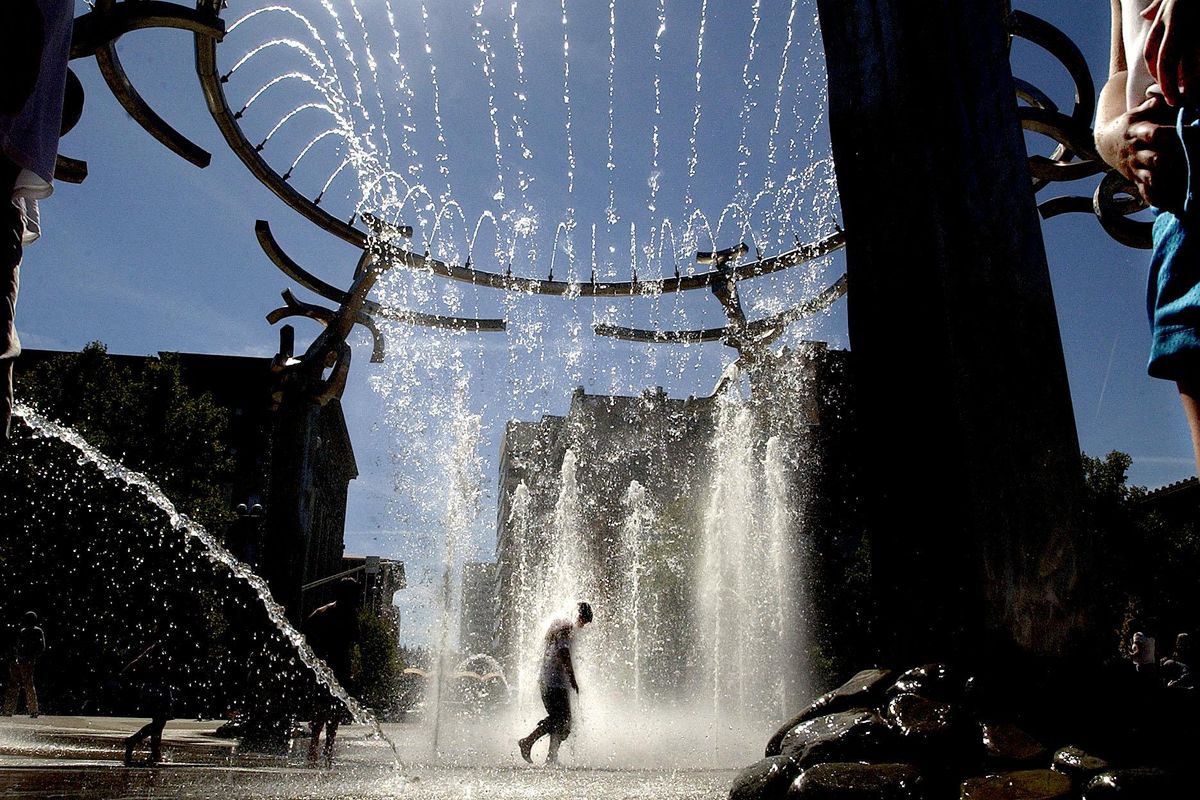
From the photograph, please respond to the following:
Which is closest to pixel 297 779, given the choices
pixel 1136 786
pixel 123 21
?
pixel 1136 786

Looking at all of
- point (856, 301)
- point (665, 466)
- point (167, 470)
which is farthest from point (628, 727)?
point (665, 466)

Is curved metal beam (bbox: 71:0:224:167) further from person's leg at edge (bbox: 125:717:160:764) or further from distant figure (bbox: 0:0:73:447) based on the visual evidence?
person's leg at edge (bbox: 125:717:160:764)

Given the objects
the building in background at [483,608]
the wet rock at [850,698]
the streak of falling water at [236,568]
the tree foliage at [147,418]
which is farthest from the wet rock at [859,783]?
the building in background at [483,608]

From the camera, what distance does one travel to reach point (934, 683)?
269 cm

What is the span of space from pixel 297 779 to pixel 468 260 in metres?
7.96

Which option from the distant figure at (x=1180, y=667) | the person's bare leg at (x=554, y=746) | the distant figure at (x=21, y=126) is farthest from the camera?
the distant figure at (x=1180, y=667)

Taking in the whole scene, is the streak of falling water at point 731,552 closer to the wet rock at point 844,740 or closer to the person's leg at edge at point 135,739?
the person's leg at edge at point 135,739

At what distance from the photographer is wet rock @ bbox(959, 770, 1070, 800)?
216cm

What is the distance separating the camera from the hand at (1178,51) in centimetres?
120

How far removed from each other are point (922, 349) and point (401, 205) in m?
8.72

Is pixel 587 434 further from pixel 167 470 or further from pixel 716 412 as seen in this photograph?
pixel 716 412

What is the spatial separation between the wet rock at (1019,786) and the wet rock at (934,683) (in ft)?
1.08

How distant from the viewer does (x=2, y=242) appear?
1994 mm

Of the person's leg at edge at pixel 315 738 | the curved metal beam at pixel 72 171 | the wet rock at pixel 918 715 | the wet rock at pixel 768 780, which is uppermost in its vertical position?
the curved metal beam at pixel 72 171
